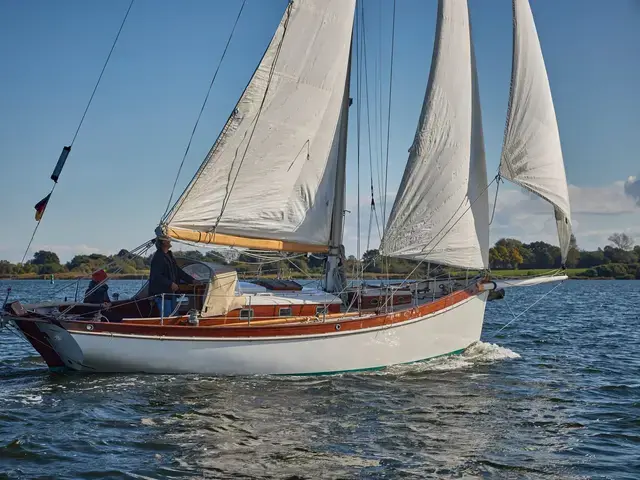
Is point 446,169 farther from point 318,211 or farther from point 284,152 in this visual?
point 284,152

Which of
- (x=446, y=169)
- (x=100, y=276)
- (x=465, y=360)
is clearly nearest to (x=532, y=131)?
(x=446, y=169)

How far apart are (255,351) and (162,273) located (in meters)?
2.80

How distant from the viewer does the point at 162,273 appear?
16.8 meters

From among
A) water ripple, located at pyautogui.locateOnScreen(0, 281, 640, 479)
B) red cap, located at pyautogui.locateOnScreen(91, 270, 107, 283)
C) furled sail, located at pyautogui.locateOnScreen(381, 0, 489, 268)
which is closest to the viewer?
water ripple, located at pyautogui.locateOnScreen(0, 281, 640, 479)

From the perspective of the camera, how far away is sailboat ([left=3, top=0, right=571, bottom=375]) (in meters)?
16.0

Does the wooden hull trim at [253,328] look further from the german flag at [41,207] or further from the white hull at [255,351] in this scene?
the german flag at [41,207]

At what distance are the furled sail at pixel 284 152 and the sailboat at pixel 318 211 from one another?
30mm

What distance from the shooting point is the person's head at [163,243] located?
1683cm

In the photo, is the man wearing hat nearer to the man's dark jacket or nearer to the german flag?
the man's dark jacket

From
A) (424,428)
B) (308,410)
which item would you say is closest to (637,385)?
(424,428)

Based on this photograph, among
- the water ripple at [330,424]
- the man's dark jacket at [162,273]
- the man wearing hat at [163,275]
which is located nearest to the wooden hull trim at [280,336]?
the water ripple at [330,424]

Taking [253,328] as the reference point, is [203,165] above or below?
above

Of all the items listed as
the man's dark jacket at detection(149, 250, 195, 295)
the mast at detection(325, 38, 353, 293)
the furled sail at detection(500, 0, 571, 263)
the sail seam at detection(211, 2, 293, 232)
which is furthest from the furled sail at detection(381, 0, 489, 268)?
the man's dark jacket at detection(149, 250, 195, 295)

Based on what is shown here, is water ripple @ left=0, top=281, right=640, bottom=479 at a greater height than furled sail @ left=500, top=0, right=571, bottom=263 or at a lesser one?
lesser
